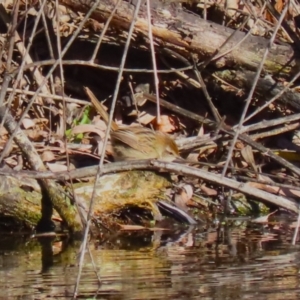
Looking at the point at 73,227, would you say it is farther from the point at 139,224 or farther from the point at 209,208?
the point at 209,208

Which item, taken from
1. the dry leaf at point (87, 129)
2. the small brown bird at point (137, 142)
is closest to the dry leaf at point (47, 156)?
the dry leaf at point (87, 129)

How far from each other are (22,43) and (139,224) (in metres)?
1.77

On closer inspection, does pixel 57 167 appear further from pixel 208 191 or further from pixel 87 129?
pixel 208 191

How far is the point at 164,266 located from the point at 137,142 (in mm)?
2261

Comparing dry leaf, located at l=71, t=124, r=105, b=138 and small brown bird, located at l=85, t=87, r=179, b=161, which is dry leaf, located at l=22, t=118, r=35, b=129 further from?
small brown bird, located at l=85, t=87, r=179, b=161

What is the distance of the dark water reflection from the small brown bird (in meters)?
0.80

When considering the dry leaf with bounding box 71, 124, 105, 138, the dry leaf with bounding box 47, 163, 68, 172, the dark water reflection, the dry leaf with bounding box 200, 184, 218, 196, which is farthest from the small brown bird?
the dark water reflection

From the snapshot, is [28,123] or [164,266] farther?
[28,123]

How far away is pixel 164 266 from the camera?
5.63 m

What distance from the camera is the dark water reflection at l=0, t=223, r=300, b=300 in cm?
490

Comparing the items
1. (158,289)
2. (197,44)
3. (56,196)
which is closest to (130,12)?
(197,44)

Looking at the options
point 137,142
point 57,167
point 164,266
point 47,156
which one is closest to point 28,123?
point 47,156

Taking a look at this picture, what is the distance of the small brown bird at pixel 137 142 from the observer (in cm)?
762

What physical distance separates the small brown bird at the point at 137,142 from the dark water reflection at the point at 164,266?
804 mm
